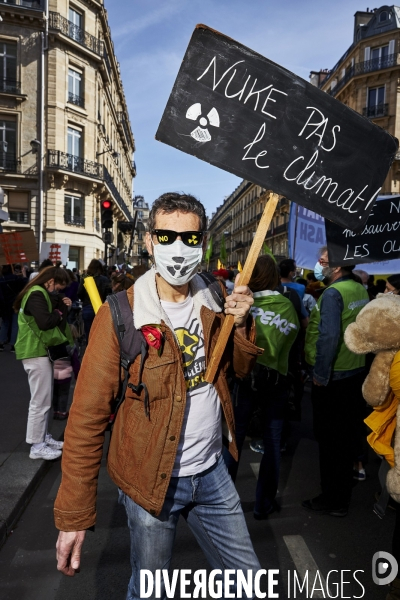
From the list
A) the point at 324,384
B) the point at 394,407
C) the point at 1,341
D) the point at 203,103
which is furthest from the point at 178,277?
the point at 1,341

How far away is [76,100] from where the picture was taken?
2950cm

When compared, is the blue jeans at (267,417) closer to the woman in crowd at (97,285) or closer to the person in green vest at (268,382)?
the person in green vest at (268,382)

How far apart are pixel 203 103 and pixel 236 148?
227 mm

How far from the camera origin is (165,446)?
172 centimetres

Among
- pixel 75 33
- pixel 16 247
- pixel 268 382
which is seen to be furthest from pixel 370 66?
pixel 268 382

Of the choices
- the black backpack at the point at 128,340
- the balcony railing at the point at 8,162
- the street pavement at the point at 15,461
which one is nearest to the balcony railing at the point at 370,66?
the balcony railing at the point at 8,162

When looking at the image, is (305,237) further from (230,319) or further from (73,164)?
(73,164)

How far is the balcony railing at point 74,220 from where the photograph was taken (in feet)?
95.6

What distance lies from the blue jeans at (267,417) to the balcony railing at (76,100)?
29.8 metres

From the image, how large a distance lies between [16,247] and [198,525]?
403 inches

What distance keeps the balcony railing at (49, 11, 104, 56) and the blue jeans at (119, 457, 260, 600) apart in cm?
3166

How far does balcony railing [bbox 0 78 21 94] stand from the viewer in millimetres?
27797

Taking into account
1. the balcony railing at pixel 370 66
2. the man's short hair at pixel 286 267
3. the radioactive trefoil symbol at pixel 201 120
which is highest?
the balcony railing at pixel 370 66

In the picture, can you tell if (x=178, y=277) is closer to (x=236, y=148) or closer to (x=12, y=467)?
(x=236, y=148)
